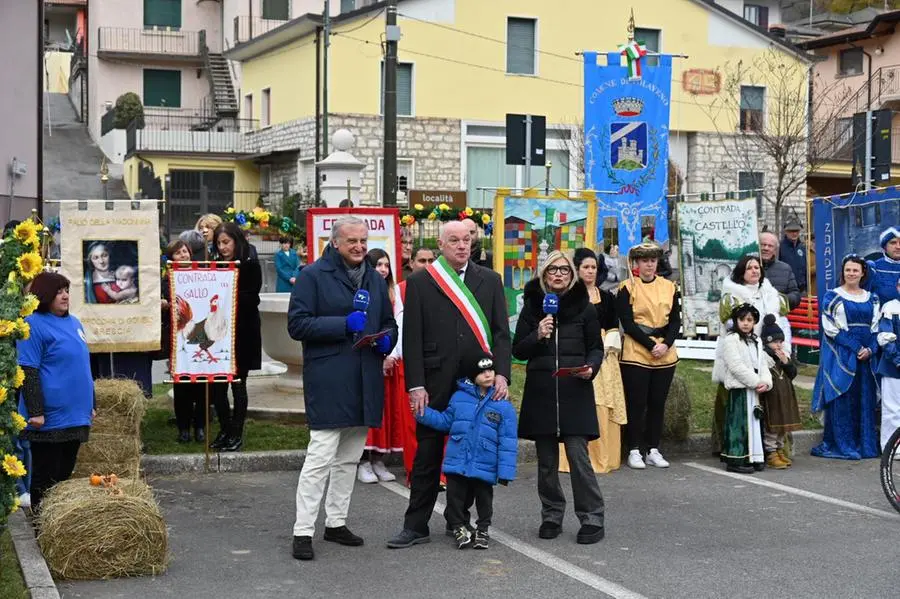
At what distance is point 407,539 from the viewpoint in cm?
790

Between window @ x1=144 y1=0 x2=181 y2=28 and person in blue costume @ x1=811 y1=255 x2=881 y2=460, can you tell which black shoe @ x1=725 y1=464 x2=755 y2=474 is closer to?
person in blue costume @ x1=811 y1=255 x2=881 y2=460

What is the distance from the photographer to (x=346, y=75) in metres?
37.5

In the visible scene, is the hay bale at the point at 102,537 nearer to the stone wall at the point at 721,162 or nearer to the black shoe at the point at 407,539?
the black shoe at the point at 407,539

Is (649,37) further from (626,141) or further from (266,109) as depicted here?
(626,141)

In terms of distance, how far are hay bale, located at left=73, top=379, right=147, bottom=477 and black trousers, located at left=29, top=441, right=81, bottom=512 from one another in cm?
102

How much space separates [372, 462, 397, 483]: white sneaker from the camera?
10.2 metres

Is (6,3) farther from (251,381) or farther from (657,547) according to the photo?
(657,547)

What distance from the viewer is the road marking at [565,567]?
22.5 ft

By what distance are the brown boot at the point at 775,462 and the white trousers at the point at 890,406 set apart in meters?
1.04

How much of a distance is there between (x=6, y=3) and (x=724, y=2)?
40592 mm

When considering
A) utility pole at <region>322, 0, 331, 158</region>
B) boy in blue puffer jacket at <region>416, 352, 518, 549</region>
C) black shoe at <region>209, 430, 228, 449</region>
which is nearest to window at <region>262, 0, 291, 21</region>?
utility pole at <region>322, 0, 331, 158</region>

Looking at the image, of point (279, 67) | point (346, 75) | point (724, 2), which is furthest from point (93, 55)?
point (724, 2)

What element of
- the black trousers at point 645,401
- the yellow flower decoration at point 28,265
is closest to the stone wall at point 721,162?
the black trousers at point 645,401

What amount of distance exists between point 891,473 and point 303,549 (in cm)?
416
